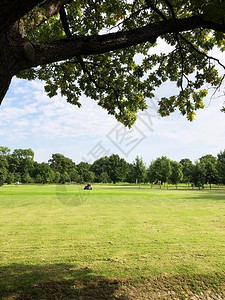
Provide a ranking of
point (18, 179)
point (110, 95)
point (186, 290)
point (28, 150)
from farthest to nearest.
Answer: point (28, 150) → point (18, 179) → point (110, 95) → point (186, 290)

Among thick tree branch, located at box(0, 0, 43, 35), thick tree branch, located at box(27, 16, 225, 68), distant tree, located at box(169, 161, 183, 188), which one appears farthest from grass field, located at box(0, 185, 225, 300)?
distant tree, located at box(169, 161, 183, 188)

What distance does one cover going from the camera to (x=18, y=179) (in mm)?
90750

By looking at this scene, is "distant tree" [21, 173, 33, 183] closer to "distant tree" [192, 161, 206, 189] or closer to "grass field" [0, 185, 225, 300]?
"distant tree" [192, 161, 206, 189]

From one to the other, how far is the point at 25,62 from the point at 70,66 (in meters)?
4.44

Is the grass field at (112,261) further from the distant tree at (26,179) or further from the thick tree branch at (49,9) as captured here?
the distant tree at (26,179)

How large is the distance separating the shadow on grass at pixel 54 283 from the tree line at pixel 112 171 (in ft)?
187

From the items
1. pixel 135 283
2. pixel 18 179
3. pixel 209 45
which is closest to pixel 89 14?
pixel 209 45

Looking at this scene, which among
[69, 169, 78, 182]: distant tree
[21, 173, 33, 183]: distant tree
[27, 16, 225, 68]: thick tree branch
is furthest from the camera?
[69, 169, 78, 182]: distant tree

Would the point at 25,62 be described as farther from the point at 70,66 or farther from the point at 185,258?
the point at 185,258

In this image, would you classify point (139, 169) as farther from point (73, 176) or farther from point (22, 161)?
point (22, 161)

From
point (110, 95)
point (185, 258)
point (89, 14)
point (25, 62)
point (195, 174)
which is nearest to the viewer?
point (25, 62)

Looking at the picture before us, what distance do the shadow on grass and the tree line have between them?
187 ft

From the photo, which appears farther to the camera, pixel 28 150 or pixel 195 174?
pixel 28 150

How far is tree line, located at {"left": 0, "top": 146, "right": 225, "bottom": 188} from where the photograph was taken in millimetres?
58375
